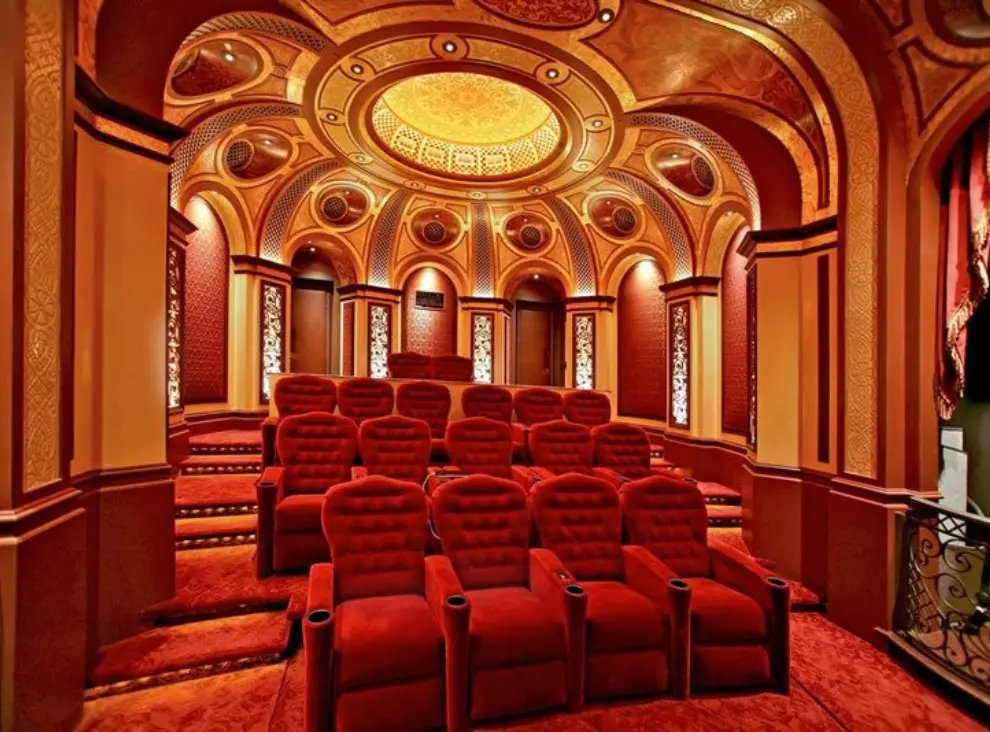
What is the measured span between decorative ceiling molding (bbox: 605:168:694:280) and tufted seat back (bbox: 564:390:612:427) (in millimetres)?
2083

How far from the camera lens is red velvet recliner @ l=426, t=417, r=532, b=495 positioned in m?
4.09

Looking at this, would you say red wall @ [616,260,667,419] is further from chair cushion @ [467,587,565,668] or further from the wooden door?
chair cushion @ [467,587,565,668]

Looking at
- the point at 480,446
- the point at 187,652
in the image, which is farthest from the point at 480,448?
the point at 187,652

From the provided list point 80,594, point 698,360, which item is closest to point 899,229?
point 698,360

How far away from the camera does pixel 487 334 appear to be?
847 cm

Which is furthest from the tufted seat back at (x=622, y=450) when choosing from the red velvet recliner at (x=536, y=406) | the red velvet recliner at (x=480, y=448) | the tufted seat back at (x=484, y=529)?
the tufted seat back at (x=484, y=529)

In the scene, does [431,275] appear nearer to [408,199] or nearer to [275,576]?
[408,199]

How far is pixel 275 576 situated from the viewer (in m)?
3.02

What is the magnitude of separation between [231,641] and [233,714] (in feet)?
1.52

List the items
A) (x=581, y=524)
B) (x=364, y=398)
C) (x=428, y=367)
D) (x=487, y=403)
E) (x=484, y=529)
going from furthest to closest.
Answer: (x=428, y=367)
(x=487, y=403)
(x=364, y=398)
(x=581, y=524)
(x=484, y=529)

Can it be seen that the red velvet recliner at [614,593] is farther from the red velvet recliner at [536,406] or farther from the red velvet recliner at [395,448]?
the red velvet recliner at [536,406]

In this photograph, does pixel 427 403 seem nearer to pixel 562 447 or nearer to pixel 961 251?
pixel 562 447

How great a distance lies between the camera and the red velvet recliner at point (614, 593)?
2.22 meters

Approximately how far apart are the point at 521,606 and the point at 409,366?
5.12 meters
